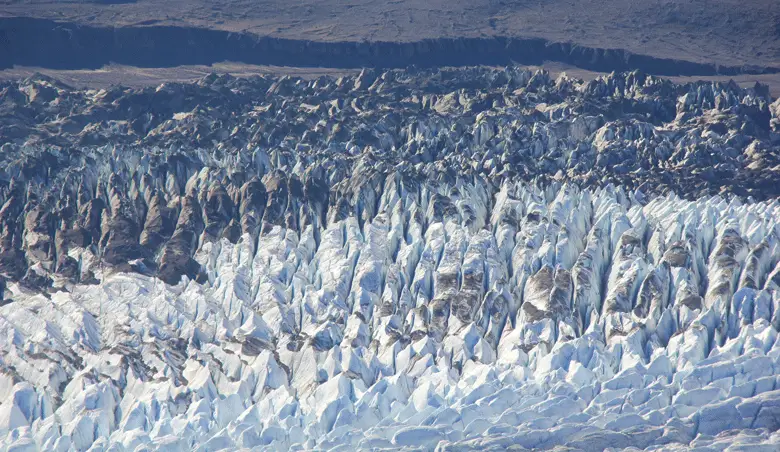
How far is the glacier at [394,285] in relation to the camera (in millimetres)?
66312

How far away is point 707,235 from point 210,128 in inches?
2225

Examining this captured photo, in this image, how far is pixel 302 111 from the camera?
131625mm

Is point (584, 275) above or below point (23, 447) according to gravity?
above

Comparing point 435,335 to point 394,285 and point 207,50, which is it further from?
point 207,50

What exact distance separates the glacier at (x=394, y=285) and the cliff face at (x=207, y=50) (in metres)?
62.9

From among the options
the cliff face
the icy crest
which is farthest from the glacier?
the cliff face

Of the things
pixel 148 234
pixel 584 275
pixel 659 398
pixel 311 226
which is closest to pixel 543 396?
pixel 659 398

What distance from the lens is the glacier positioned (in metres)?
66.3

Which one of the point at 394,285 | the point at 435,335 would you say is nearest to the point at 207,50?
the point at 394,285

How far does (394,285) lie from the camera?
276 ft

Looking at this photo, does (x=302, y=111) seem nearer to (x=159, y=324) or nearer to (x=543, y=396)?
(x=159, y=324)

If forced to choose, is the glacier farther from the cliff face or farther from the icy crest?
the cliff face

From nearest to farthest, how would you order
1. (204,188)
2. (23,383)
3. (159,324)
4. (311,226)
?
(23,383), (159,324), (311,226), (204,188)

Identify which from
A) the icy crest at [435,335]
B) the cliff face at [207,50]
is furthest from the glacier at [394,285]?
the cliff face at [207,50]
